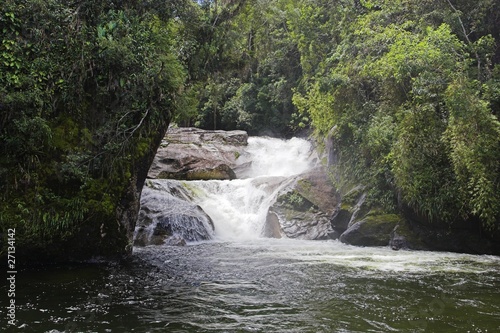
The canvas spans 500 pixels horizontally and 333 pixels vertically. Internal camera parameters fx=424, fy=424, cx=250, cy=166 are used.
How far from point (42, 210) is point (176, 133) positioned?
56.9ft

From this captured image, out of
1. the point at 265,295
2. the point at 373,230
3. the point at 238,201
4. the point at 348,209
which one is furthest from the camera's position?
the point at 238,201

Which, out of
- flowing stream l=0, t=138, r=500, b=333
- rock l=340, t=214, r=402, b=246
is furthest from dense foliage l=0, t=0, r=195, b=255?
rock l=340, t=214, r=402, b=246

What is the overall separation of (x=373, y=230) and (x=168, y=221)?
6034 millimetres

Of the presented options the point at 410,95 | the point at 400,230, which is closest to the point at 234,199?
the point at 400,230

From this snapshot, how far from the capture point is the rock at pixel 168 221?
12141mm

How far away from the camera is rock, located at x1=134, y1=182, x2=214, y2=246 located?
12141 millimetres

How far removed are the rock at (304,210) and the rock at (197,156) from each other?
5.62 m

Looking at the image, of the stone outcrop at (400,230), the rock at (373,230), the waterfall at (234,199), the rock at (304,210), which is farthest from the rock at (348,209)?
the waterfall at (234,199)

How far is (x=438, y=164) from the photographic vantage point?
37.2ft

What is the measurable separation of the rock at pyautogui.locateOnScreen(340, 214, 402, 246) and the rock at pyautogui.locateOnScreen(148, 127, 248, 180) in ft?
30.6

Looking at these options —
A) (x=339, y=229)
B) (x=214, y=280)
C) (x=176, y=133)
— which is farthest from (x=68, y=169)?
(x=176, y=133)

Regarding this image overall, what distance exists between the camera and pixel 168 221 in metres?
12.7

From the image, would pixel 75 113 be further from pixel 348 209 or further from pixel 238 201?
pixel 238 201

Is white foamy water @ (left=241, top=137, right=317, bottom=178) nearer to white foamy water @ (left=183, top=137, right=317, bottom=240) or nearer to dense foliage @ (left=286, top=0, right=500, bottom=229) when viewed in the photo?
white foamy water @ (left=183, top=137, right=317, bottom=240)
